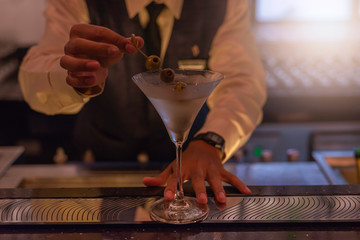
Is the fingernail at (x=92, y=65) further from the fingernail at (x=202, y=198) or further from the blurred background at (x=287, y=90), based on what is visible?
the blurred background at (x=287, y=90)

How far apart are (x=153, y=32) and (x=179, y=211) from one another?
1.08m

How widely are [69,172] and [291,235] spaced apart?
2.91 feet

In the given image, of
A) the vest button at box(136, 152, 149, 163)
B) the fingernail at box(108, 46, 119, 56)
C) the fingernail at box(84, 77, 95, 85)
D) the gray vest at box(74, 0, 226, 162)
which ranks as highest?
the fingernail at box(108, 46, 119, 56)

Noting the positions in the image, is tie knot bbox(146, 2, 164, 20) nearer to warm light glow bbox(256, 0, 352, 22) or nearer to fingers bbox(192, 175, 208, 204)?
fingers bbox(192, 175, 208, 204)

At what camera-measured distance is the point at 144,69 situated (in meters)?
1.94

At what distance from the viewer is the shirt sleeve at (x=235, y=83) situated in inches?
61.2

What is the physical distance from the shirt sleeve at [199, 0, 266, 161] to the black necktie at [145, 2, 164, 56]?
25 centimetres

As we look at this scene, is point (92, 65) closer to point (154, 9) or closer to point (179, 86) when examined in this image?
point (179, 86)

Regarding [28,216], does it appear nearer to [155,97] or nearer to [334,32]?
[155,97]

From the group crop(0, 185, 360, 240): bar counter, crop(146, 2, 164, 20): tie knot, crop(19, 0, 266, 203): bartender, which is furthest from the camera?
crop(146, 2, 164, 20): tie knot

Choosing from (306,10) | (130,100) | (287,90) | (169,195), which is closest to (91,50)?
(169,195)

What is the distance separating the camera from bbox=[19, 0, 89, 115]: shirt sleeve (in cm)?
151

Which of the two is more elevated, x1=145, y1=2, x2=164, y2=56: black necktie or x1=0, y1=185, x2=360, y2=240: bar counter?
x1=145, y1=2, x2=164, y2=56: black necktie

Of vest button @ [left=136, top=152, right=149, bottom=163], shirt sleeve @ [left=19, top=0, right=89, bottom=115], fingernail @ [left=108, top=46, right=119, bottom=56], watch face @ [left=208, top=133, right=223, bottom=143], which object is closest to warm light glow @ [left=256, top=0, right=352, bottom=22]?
vest button @ [left=136, top=152, right=149, bottom=163]
